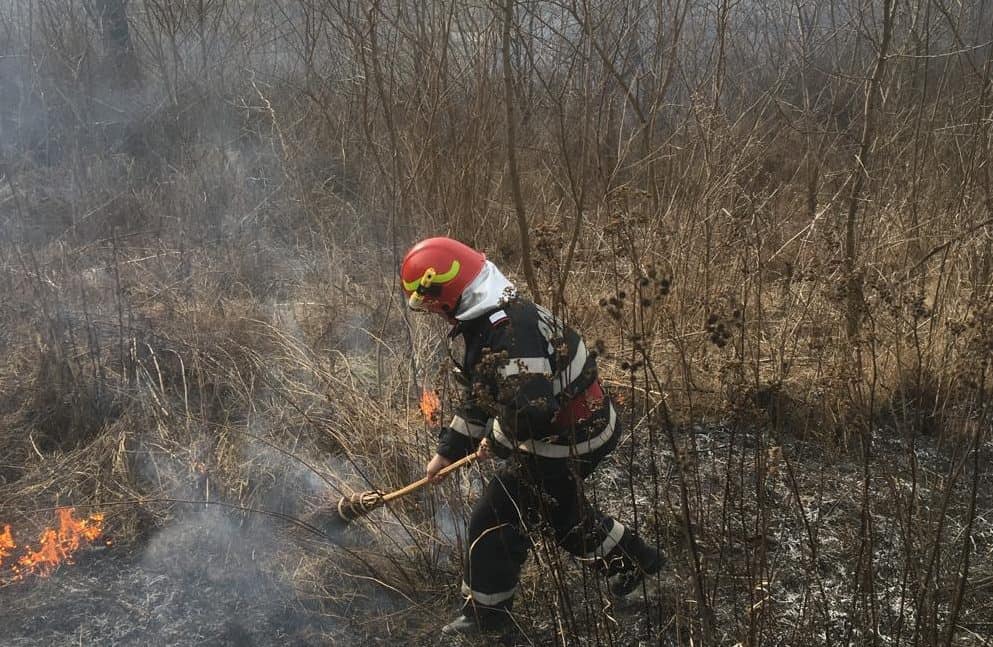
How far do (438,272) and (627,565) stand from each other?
4.58ft

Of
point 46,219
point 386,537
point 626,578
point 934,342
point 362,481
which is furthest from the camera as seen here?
point 46,219

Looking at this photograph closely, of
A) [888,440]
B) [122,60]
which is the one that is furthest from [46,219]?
[888,440]

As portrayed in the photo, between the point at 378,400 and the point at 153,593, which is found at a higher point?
the point at 378,400

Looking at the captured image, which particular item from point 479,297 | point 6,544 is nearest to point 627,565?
point 479,297

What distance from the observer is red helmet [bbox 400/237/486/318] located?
2.88 m

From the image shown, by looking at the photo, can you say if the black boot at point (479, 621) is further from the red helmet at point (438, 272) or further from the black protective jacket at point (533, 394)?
the red helmet at point (438, 272)

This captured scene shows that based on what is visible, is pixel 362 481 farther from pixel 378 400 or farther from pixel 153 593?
pixel 153 593

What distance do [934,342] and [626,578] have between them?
2.48 meters

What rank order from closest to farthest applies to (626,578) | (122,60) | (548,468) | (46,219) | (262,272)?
1. (548,468)
2. (626,578)
3. (262,272)
4. (46,219)
5. (122,60)

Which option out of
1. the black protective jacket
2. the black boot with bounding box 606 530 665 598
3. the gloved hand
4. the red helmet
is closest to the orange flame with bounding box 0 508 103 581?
the gloved hand

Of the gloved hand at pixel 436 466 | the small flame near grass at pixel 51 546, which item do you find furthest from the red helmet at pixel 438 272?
the small flame near grass at pixel 51 546

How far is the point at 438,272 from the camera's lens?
113 inches

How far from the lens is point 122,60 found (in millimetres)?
8477

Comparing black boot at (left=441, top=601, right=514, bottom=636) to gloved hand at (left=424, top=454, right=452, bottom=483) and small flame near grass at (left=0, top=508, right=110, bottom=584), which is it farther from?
small flame near grass at (left=0, top=508, right=110, bottom=584)
